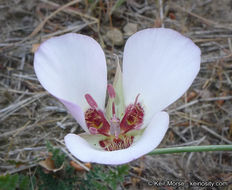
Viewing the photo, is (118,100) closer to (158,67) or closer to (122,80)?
(122,80)

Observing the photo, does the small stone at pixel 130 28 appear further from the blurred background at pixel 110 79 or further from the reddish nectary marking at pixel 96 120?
the reddish nectary marking at pixel 96 120

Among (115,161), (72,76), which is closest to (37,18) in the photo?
(72,76)

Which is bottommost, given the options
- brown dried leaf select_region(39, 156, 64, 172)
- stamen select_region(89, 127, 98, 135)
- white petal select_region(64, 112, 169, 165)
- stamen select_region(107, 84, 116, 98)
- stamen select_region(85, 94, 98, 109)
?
brown dried leaf select_region(39, 156, 64, 172)

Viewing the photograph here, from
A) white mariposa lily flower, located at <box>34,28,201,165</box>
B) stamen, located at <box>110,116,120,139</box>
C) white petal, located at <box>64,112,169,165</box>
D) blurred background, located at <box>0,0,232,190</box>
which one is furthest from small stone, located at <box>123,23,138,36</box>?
white petal, located at <box>64,112,169,165</box>

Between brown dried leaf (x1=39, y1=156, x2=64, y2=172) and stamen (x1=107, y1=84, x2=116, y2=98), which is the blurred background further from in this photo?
stamen (x1=107, y1=84, x2=116, y2=98)

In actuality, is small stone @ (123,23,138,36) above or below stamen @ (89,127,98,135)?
below
